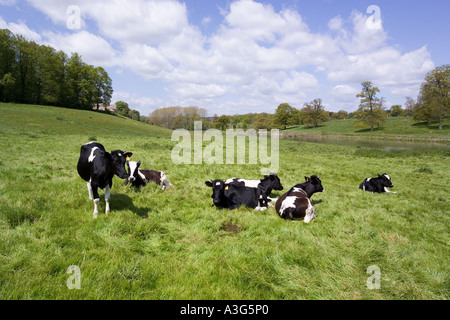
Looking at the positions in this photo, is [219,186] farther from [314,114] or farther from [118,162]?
[314,114]

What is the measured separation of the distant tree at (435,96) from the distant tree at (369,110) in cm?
861

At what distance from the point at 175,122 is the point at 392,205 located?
101 metres

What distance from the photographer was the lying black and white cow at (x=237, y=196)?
667 cm

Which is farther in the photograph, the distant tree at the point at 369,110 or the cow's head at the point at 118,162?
the distant tree at the point at 369,110

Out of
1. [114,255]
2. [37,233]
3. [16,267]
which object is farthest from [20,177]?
[114,255]

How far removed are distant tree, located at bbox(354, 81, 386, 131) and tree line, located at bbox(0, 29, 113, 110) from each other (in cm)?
8001

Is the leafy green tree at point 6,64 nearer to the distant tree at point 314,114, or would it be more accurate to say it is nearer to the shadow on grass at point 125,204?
the shadow on grass at point 125,204

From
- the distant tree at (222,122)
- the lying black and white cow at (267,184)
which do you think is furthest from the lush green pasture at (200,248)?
the distant tree at (222,122)

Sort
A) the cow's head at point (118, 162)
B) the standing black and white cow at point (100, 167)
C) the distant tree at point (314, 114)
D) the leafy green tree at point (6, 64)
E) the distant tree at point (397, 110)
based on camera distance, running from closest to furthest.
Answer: the standing black and white cow at point (100, 167), the cow's head at point (118, 162), the leafy green tree at point (6, 64), the distant tree at point (314, 114), the distant tree at point (397, 110)
